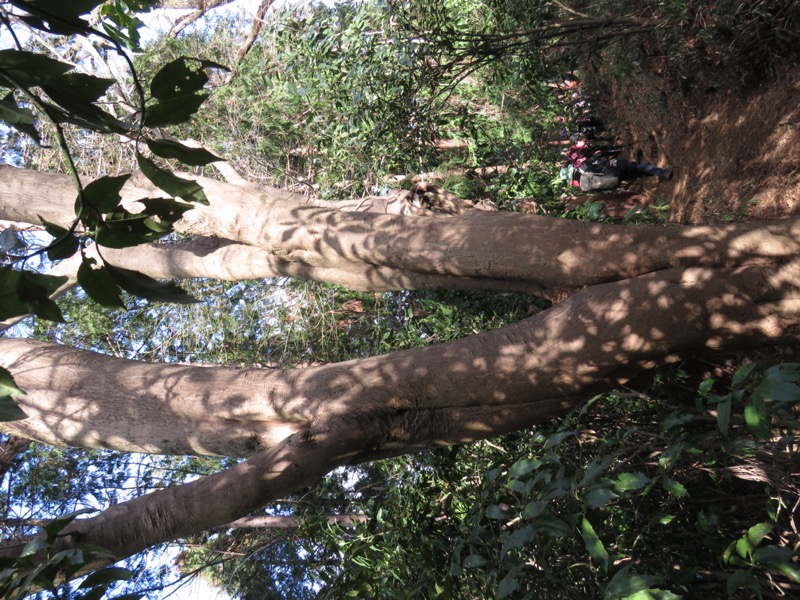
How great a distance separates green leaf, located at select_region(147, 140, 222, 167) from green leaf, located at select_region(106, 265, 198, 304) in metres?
0.29

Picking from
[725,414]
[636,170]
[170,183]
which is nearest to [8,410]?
[170,183]

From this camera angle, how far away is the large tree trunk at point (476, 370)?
376 centimetres

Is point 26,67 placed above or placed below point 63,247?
above

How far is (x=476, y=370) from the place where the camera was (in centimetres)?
389

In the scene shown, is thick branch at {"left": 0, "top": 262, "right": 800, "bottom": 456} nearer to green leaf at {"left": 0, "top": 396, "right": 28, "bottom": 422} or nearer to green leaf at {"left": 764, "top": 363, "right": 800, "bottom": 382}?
green leaf at {"left": 764, "top": 363, "right": 800, "bottom": 382}

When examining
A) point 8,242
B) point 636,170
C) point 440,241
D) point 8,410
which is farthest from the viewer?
point 636,170

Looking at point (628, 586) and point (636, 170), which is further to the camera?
point (636, 170)

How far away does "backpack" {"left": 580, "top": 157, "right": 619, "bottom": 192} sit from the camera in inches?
294

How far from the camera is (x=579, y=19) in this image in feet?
19.7

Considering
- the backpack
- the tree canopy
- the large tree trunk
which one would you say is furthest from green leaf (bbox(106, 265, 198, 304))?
the backpack

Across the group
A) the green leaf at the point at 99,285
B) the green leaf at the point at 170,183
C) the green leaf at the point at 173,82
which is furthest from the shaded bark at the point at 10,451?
the green leaf at the point at 173,82

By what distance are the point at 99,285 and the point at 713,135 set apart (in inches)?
261

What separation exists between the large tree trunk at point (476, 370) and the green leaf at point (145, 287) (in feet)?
6.64

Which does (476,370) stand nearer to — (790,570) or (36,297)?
(790,570)
